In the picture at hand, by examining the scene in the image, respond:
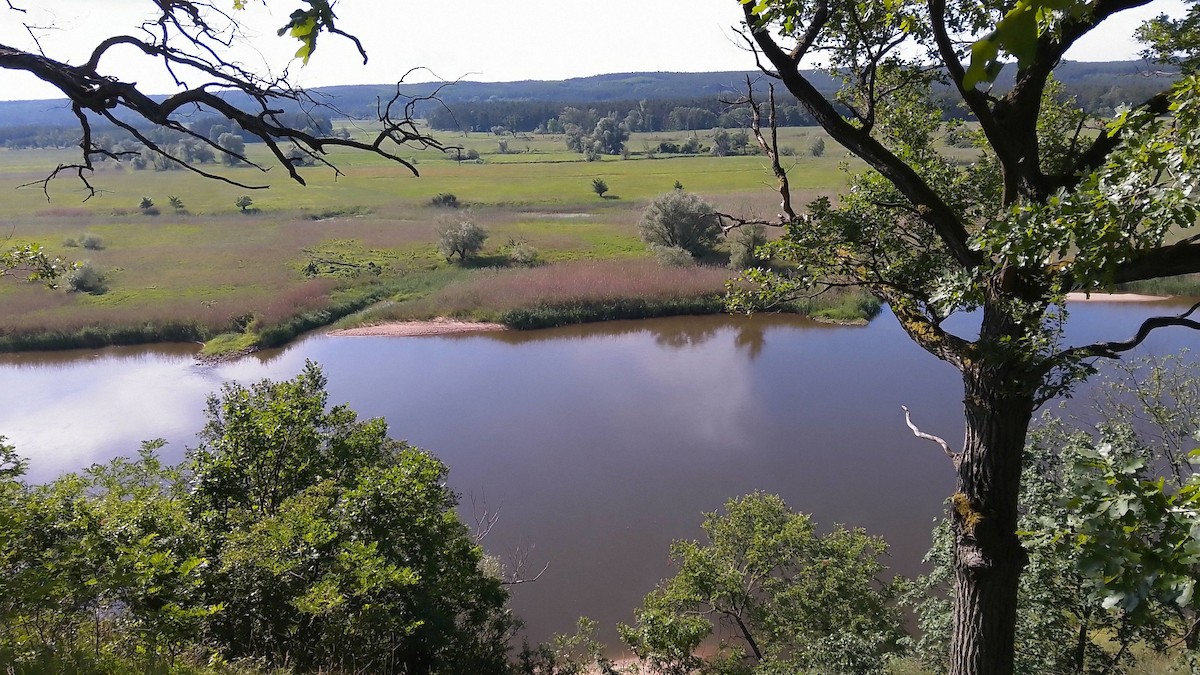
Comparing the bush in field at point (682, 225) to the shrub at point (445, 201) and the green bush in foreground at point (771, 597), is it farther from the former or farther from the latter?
the green bush in foreground at point (771, 597)

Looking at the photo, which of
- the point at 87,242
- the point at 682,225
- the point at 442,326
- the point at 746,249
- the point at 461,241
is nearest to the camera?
the point at 442,326

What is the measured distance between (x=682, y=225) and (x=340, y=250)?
50.1 feet

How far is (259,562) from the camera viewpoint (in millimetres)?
5301

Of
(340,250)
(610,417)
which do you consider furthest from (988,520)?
(340,250)

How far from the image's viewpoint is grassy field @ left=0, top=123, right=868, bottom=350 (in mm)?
24578

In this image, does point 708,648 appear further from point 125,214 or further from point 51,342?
point 125,214

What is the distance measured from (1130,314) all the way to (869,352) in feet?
29.3

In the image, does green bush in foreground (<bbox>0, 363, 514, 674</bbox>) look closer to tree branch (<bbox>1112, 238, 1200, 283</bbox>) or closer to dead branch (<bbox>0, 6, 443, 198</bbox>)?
dead branch (<bbox>0, 6, 443, 198</bbox>)

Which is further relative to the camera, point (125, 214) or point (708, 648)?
point (125, 214)

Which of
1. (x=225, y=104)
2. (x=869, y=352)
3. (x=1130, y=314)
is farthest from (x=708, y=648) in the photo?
(x=1130, y=314)

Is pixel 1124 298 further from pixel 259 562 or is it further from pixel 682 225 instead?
pixel 259 562

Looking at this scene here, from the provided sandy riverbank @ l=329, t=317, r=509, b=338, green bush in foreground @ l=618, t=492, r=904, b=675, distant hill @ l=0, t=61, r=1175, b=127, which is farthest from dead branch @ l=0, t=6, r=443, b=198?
sandy riverbank @ l=329, t=317, r=509, b=338

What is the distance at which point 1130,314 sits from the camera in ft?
74.2

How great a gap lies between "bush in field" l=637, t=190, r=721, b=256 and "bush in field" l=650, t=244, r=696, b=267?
1.01m
